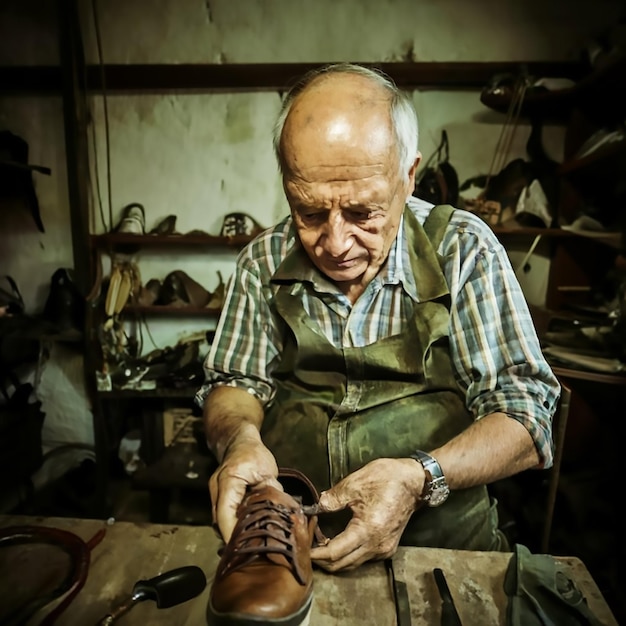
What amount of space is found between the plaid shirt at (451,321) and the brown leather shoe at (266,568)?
1.41 feet

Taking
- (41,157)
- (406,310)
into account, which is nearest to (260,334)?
(406,310)

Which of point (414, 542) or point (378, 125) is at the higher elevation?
point (378, 125)

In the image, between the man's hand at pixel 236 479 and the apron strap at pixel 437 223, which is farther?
the apron strap at pixel 437 223

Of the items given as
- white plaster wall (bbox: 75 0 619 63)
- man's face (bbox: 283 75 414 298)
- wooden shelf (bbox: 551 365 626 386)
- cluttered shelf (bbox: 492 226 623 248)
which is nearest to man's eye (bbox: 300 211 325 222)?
man's face (bbox: 283 75 414 298)

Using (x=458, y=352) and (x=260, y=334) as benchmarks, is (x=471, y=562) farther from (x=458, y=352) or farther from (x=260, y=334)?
(x=260, y=334)

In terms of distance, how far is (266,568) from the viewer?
2.25 feet

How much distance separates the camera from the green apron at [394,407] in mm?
1052

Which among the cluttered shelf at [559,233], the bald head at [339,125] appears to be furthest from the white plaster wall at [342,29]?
the bald head at [339,125]

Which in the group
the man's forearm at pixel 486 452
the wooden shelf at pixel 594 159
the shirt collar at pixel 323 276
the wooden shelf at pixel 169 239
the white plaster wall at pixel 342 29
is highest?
the white plaster wall at pixel 342 29

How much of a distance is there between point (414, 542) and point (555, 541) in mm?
982

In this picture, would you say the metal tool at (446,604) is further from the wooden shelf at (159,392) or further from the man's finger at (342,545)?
the wooden shelf at (159,392)

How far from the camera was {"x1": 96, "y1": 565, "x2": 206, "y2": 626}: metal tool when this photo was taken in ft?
2.60

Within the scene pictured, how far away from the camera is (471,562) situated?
891 mm

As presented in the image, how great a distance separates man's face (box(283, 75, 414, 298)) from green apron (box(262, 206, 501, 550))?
150 millimetres
